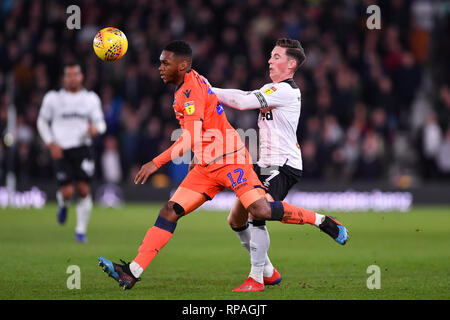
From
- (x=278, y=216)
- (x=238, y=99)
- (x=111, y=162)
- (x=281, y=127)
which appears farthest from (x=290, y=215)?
(x=111, y=162)

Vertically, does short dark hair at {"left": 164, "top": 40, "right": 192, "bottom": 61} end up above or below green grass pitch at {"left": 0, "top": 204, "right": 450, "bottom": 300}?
above

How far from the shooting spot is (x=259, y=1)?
24.1m

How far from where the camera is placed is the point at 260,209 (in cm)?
792

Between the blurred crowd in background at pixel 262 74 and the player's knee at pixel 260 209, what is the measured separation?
12.9 meters

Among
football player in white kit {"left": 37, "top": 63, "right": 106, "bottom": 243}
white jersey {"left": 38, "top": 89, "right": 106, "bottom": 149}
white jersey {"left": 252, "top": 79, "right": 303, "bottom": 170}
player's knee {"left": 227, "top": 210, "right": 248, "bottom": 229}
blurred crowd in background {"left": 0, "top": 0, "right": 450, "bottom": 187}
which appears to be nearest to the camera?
white jersey {"left": 252, "top": 79, "right": 303, "bottom": 170}

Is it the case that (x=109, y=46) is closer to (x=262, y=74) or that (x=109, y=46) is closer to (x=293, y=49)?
(x=293, y=49)

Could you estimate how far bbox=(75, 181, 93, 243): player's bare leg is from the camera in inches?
510

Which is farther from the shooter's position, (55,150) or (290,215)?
(55,150)

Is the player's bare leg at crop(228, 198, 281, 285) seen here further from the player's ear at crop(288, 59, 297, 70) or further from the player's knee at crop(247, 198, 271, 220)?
the player's ear at crop(288, 59, 297, 70)

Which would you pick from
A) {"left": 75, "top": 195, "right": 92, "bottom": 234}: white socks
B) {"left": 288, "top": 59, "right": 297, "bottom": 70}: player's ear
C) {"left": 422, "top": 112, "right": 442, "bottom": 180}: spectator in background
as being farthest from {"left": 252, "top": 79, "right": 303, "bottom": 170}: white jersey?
{"left": 422, "top": 112, "right": 442, "bottom": 180}: spectator in background

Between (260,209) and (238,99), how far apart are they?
1166 mm

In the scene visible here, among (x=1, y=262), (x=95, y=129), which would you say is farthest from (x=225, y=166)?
(x=95, y=129)
